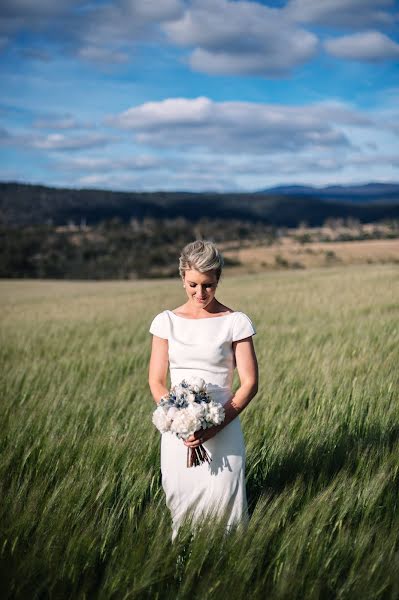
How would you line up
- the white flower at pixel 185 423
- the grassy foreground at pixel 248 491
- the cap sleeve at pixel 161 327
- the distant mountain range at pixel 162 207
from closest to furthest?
1. the grassy foreground at pixel 248 491
2. the white flower at pixel 185 423
3. the cap sleeve at pixel 161 327
4. the distant mountain range at pixel 162 207

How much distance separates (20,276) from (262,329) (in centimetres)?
5045

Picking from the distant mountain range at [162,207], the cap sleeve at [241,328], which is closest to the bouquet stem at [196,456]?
the cap sleeve at [241,328]

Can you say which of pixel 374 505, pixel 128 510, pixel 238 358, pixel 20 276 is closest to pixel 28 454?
pixel 128 510

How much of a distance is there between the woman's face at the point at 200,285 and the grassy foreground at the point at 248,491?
77cm

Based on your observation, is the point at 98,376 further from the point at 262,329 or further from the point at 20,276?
the point at 20,276

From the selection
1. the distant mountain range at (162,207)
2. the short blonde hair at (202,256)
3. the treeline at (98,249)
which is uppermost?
the distant mountain range at (162,207)

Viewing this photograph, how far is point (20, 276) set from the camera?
5522 centimetres

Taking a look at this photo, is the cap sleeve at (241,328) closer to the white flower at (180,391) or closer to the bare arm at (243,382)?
the bare arm at (243,382)

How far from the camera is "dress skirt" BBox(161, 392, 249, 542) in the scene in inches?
89.9

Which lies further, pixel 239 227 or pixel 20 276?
pixel 239 227

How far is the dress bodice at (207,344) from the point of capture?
89.7 inches

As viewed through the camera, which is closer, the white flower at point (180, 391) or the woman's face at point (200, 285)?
the white flower at point (180, 391)

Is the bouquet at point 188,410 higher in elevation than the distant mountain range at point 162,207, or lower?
lower

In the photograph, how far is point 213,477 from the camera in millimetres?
2303
